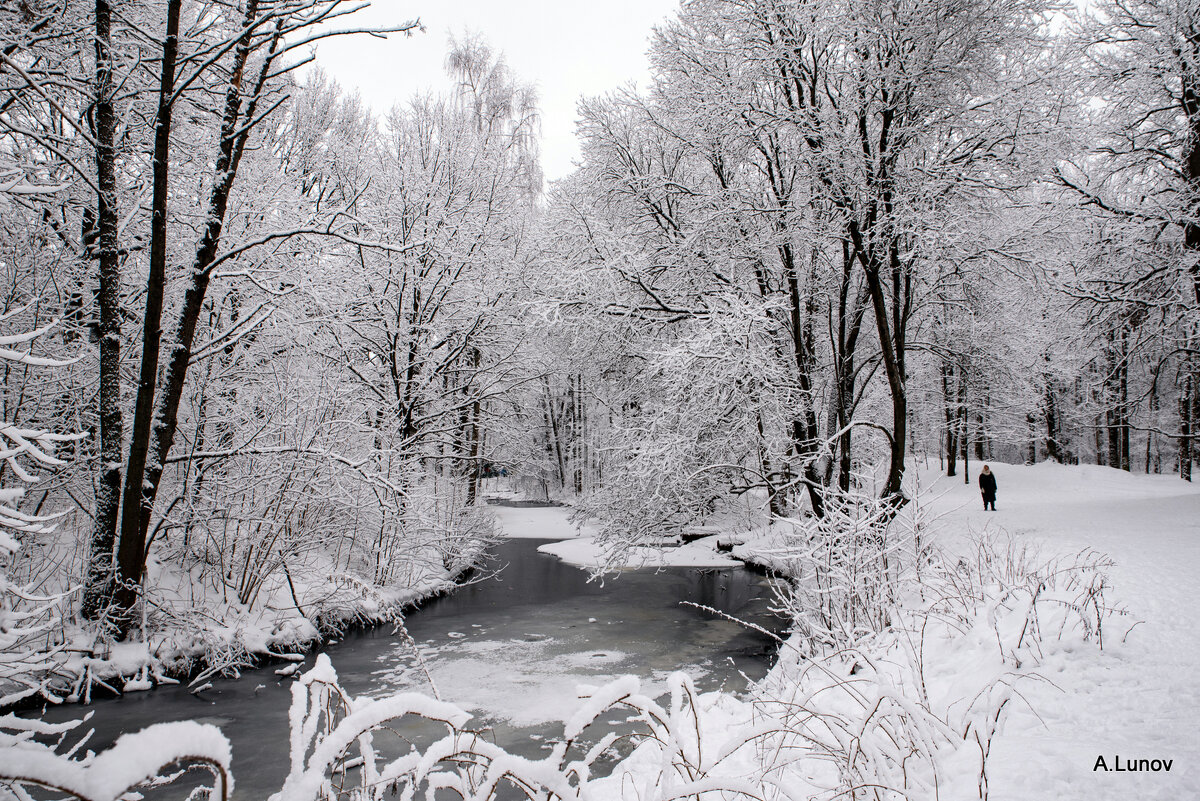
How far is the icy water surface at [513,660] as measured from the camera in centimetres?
601

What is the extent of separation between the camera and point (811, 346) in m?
13.9

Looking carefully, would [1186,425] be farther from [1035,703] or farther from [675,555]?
[1035,703]

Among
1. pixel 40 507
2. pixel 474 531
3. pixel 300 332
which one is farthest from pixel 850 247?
pixel 40 507

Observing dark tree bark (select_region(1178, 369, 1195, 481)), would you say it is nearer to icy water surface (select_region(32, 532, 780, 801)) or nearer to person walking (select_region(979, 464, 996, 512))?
person walking (select_region(979, 464, 996, 512))

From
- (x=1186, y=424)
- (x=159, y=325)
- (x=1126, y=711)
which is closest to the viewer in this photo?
(x=1126, y=711)

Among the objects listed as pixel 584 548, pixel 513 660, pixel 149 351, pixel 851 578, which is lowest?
pixel 584 548

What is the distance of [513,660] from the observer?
8297mm

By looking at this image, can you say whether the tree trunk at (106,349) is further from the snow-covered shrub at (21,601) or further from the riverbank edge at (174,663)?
the riverbank edge at (174,663)

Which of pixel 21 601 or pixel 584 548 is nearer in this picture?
pixel 21 601

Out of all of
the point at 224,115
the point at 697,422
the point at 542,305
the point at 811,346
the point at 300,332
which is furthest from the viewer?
the point at 811,346

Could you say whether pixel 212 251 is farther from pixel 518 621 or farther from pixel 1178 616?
pixel 1178 616

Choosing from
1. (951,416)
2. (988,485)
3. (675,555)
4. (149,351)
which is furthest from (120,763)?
(951,416)

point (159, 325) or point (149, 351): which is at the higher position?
point (159, 325)

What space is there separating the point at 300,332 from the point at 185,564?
3.57 m
